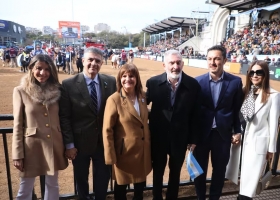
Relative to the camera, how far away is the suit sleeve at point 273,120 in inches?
96.5

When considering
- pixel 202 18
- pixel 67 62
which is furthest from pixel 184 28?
pixel 67 62

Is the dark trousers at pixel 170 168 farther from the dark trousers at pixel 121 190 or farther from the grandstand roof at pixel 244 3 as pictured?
the grandstand roof at pixel 244 3

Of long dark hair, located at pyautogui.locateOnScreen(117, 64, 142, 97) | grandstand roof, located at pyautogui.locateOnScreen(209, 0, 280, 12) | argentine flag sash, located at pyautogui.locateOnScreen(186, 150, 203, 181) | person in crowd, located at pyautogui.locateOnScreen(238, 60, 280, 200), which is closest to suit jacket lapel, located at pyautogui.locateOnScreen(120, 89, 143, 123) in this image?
long dark hair, located at pyautogui.locateOnScreen(117, 64, 142, 97)

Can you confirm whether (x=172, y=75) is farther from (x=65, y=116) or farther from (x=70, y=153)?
(x=70, y=153)

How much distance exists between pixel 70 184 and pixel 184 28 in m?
55.0

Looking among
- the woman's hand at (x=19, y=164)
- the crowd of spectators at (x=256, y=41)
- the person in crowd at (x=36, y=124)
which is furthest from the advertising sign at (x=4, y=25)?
the woman's hand at (x=19, y=164)

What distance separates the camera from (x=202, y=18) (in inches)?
1999

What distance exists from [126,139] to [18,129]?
3.25 ft

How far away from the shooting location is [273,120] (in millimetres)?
2457

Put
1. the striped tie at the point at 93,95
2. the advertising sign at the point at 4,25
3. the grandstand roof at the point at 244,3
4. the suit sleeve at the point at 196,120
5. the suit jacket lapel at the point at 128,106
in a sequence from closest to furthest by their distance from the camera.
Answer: the suit jacket lapel at the point at 128,106 → the striped tie at the point at 93,95 → the suit sleeve at the point at 196,120 → the grandstand roof at the point at 244,3 → the advertising sign at the point at 4,25

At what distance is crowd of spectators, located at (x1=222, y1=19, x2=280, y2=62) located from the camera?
2003 centimetres

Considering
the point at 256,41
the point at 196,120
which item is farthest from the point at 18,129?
the point at 256,41

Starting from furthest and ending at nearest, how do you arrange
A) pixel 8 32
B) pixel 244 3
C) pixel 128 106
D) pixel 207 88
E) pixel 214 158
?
pixel 8 32, pixel 244 3, pixel 214 158, pixel 207 88, pixel 128 106

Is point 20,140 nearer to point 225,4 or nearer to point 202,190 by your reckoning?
point 202,190
